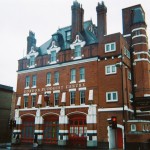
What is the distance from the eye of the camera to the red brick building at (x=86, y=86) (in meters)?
33.8

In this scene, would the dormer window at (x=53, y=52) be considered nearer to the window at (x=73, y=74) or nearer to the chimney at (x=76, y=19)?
the chimney at (x=76, y=19)

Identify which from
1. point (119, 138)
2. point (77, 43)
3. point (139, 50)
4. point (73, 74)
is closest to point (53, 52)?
point (77, 43)

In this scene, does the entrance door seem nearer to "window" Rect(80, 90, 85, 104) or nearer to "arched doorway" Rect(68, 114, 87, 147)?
"arched doorway" Rect(68, 114, 87, 147)

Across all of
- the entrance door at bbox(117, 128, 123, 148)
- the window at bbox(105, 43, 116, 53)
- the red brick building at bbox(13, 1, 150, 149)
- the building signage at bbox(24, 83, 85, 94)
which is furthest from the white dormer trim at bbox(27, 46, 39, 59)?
the entrance door at bbox(117, 128, 123, 148)

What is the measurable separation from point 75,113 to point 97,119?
382cm

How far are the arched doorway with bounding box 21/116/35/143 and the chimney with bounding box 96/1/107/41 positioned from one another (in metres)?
17.9

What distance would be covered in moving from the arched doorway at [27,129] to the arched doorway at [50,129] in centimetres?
268

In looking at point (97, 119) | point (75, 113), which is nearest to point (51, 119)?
point (75, 113)

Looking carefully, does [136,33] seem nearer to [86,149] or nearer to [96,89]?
[96,89]

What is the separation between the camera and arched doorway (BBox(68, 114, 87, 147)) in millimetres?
35375

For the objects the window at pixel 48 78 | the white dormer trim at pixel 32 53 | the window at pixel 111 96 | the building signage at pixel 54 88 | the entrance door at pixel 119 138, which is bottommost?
the entrance door at pixel 119 138

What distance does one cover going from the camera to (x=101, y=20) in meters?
→ 38.1

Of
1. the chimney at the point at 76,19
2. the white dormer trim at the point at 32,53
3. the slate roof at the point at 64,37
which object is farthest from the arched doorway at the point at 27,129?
the chimney at the point at 76,19

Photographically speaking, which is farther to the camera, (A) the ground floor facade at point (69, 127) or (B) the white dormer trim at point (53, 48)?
(B) the white dormer trim at point (53, 48)
